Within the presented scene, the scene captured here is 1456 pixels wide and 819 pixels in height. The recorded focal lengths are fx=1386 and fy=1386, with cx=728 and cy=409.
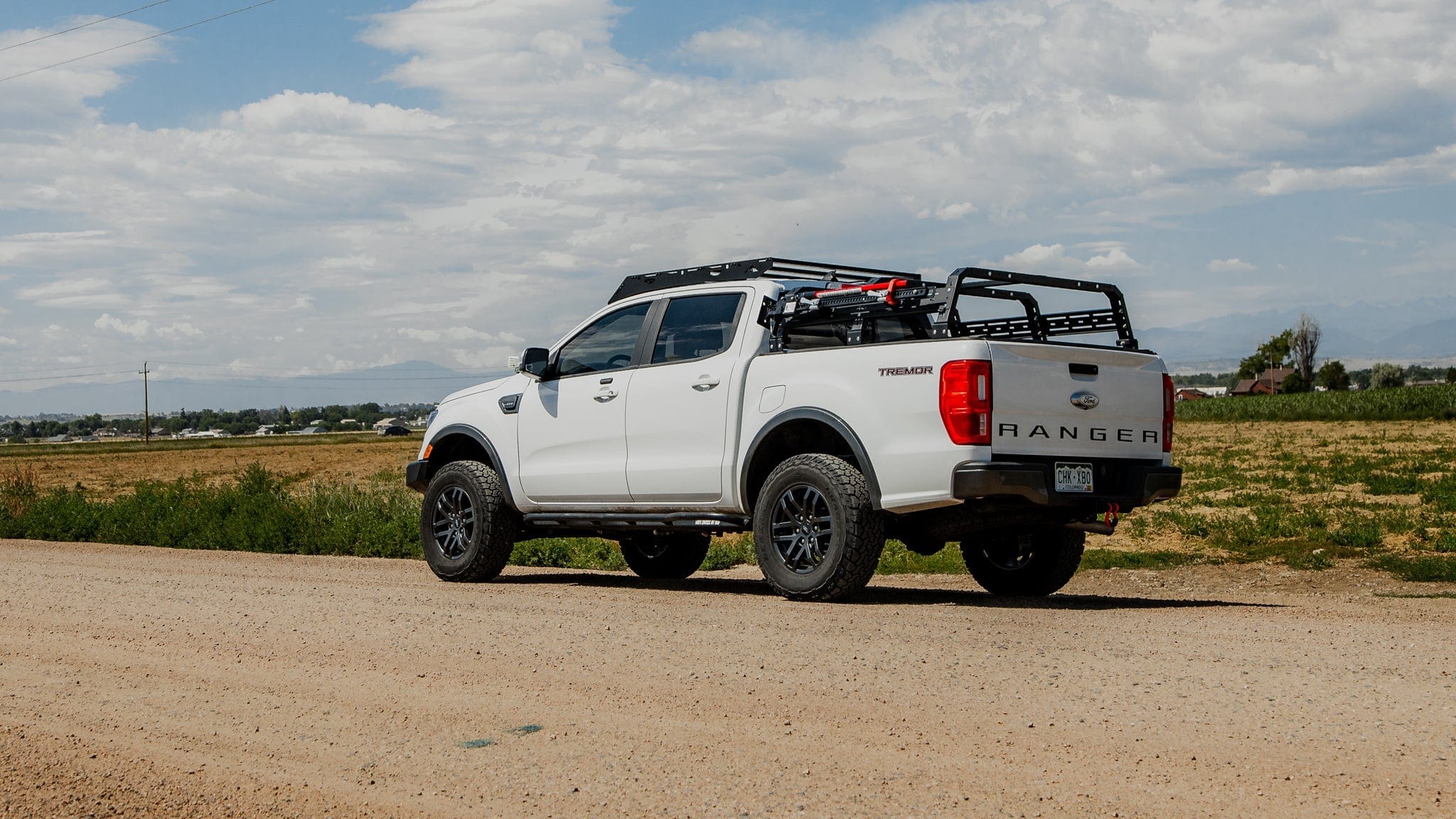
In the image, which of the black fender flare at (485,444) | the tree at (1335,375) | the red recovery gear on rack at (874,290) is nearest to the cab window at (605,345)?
the black fender flare at (485,444)

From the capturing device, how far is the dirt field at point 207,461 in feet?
159

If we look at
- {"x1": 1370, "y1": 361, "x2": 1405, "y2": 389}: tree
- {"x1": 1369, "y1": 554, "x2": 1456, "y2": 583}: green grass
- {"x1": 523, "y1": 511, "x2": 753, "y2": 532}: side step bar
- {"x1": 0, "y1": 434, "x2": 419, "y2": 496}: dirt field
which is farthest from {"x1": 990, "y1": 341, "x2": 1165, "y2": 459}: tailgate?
{"x1": 1370, "y1": 361, "x2": 1405, "y2": 389}: tree

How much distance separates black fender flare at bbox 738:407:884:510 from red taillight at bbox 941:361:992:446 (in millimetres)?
616

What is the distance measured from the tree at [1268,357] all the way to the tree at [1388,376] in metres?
24.2

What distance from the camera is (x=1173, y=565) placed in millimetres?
13523

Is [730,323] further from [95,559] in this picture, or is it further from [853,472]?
[95,559]

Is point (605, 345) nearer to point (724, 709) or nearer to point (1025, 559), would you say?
point (1025, 559)

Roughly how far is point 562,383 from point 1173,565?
21.9 feet

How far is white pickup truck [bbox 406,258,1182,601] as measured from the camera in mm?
7918

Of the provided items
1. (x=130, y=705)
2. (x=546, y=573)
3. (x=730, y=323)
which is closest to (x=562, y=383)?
(x=730, y=323)

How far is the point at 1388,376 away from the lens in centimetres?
11994

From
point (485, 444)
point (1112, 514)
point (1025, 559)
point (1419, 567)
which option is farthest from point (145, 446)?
point (1112, 514)

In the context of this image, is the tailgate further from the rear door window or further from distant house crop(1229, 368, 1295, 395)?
distant house crop(1229, 368, 1295, 395)

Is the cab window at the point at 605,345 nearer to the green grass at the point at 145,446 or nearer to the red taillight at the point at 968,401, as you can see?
the red taillight at the point at 968,401
